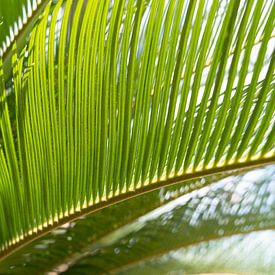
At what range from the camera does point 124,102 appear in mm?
1168

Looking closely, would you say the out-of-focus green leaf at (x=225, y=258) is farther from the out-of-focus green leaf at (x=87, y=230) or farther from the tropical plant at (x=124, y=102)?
the tropical plant at (x=124, y=102)

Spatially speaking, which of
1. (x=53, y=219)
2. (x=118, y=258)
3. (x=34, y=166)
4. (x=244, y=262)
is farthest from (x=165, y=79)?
(x=244, y=262)

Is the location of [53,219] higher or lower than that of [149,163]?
lower

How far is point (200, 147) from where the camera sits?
→ 1.19 metres

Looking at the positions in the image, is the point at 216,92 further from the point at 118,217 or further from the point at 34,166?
the point at 118,217

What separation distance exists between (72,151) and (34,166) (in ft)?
0.34

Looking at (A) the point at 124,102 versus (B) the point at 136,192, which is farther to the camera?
(B) the point at 136,192

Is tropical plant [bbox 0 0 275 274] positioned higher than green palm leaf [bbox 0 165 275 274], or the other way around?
tropical plant [bbox 0 0 275 274]

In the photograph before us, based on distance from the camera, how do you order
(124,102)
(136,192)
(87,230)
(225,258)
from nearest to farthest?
(124,102)
(136,192)
(87,230)
(225,258)

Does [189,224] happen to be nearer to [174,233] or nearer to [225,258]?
[174,233]

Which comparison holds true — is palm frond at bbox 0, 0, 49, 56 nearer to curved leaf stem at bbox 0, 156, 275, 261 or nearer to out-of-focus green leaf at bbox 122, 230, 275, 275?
curved leaf stem at bbox 0, 156, 275, 261

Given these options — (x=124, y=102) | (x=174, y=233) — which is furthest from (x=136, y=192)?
(x=174, y=233)

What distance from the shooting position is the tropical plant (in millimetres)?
1073

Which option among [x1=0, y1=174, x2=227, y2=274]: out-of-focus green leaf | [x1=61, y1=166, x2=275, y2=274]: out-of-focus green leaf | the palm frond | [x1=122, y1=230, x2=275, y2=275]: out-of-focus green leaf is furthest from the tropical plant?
[x1=122, y1=230, x2=275, y2=275]: out-of-focus green leaf
